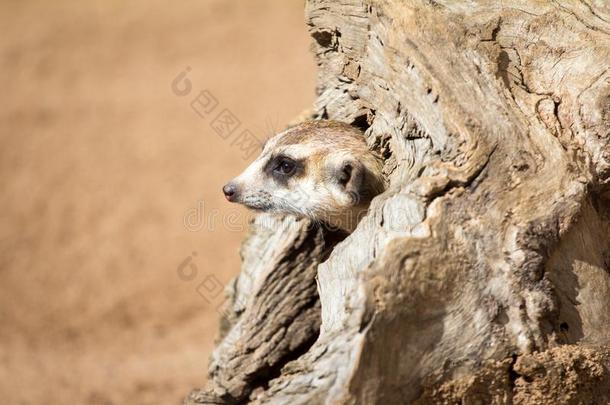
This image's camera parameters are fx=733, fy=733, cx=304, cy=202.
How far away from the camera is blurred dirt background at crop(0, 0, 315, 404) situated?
23.6 ft

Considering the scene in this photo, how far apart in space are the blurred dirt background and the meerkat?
2027mm

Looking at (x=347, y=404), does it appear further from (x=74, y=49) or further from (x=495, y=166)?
(x=74, y=49)

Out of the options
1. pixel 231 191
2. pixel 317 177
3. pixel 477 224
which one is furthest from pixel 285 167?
pixel 477 224

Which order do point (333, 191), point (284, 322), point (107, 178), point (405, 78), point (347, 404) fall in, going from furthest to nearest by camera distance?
point (107, 178) < point (284, 322) < point (333, 191) < point (405, 78) < point (347, 404)

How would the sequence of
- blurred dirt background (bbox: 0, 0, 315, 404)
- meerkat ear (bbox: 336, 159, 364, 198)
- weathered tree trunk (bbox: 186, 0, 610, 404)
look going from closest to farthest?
weathered tree trunk (bbox: 186, 0, 610, 404)
meerkat ear (bbox: 336, 159, 364, 198)
blurred dirt background (bbox: 0, 0, 315, 404)

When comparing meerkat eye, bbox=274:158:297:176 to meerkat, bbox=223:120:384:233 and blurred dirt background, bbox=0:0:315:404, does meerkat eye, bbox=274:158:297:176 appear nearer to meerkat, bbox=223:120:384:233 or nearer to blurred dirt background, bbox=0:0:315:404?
meerkat, bbox=223:120:384:233

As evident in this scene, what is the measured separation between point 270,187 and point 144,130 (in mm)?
7128

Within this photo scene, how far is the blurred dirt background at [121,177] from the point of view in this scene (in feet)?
23.6

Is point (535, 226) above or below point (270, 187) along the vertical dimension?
below

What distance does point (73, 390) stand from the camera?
601 centimetres

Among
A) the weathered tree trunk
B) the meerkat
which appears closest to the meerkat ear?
the meerkat

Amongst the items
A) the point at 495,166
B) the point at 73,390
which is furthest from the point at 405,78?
the point at 73,390

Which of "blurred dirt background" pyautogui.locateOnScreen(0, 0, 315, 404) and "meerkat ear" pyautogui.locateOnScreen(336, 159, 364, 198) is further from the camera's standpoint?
"blurred dirt background" pyautogui.locateOnScreen(0, 0, 315, 404)

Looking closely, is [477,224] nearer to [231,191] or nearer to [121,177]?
[231,191]
